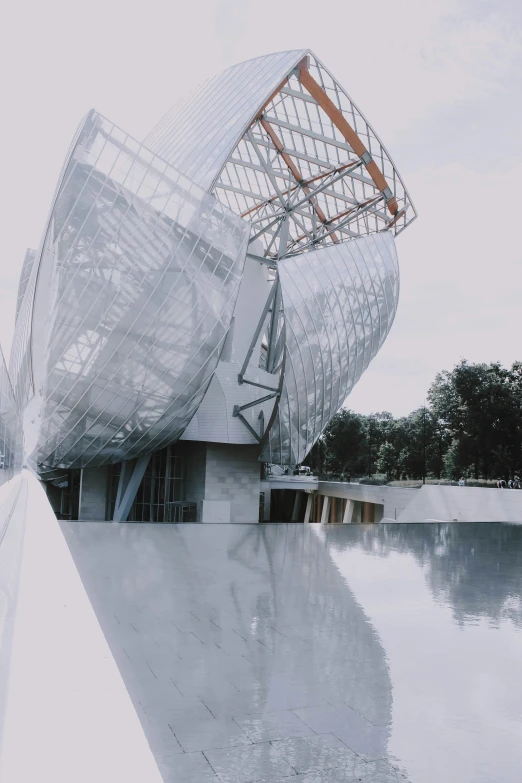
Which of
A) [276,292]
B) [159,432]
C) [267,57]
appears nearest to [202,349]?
[159,432]

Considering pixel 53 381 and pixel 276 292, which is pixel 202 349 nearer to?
pixel 53 381

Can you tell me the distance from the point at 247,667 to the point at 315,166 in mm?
32874

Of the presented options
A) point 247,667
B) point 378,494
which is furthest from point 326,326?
point 247,667

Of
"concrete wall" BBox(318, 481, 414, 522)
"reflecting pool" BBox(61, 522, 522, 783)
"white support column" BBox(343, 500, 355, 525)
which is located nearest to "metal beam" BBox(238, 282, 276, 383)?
"concrete wall" BBox(318, 481, 414, 522)

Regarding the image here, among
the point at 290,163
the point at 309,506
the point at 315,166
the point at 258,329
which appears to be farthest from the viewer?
the point at 309,506

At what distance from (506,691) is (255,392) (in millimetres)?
27763

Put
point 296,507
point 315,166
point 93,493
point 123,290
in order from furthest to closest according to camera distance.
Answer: point 296,507
point 315,166
point 93,493
point 123,290

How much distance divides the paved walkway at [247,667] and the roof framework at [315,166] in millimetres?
21871

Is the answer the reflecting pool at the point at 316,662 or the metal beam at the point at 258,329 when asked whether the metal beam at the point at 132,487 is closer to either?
the metal beam at the point at 258,329

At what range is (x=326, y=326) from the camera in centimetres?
2888

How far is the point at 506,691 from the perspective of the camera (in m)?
4.06

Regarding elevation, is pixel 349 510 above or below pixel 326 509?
above

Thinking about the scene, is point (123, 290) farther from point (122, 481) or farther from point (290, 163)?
point (290, 163)

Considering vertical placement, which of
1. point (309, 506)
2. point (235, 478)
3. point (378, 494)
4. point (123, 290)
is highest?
point (123, 290)
